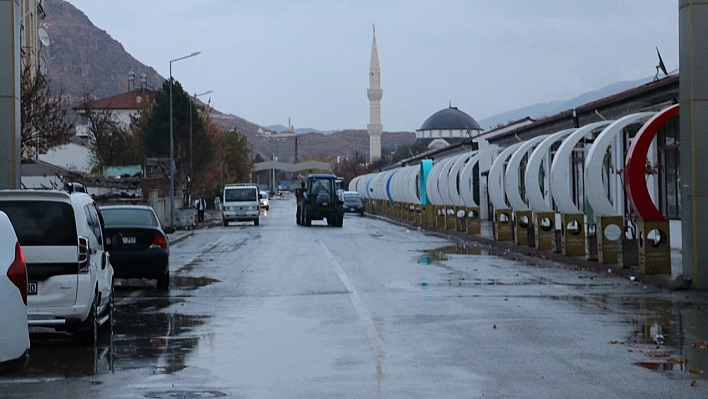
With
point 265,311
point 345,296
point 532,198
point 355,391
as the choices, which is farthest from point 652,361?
point 532,198

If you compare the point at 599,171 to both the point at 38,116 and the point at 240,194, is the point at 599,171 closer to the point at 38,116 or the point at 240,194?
the point at 38,116

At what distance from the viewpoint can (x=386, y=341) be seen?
12570mm

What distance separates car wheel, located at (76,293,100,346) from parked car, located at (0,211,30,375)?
15.3 feet

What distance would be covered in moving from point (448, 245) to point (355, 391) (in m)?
27.5

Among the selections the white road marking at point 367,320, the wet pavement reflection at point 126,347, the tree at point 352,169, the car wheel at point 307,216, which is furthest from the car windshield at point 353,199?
the tree at point 352,169

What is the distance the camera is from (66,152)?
338 ft

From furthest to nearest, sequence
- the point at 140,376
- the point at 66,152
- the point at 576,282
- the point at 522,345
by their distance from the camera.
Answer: the point at 66,152 → the point at 576,282 → the point at 522,345 → the point at 140,376

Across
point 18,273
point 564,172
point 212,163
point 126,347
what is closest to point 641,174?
point 564,172

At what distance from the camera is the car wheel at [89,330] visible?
1255 centimetres

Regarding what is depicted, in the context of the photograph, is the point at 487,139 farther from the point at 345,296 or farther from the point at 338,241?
the point at 345,296

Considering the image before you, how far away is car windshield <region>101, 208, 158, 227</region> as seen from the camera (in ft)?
67.9

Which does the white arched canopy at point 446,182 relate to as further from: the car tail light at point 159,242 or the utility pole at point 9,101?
the utility pole at point 9,101

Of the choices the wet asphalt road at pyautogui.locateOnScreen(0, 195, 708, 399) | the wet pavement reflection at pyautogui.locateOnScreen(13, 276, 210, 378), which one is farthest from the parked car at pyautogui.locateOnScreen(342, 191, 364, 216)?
the wet pavement reflection at pyautogui.locateOnScreen(13, 276, 210, 378)

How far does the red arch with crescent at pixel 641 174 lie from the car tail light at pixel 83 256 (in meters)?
11.9
